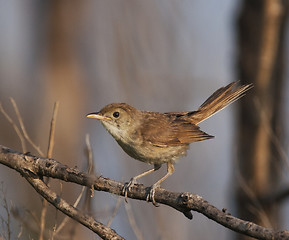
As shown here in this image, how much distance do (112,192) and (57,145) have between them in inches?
370

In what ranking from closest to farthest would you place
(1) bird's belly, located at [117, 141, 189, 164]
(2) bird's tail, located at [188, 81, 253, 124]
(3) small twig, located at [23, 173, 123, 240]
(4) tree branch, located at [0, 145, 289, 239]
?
1. (4) tree branch, located at [0, 145, 289, 239]
2. (3) small twig, located at [23, 173, 123, 240]
3. (1) bird's belly, located at [117, 141, 189, 164]
4. (2) bird's tail, located at [188, 81, 253, 124]

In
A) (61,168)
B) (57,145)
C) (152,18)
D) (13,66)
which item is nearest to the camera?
(61,168)

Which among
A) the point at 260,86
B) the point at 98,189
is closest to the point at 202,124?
A: the point at 260,86

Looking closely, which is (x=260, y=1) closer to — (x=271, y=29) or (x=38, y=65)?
(x=271, y=29)

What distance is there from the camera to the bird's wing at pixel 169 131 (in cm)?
520

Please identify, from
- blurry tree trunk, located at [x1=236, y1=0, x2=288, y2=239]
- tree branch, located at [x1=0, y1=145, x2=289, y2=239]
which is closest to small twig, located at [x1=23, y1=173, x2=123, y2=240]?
tree branch, located at [x1=0, y1=145, x2=289, y2=239]

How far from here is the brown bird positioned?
5086 mm

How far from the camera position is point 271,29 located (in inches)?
316

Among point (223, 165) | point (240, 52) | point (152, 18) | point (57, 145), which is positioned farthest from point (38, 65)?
point (240, 52)

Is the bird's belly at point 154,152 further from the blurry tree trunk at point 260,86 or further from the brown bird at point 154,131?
the blurry tree trunk at point 260,86

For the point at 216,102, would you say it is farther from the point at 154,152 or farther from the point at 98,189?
the point at 98,189

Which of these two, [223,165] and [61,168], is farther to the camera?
[223,165]

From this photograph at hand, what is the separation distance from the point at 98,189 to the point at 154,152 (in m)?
1.66

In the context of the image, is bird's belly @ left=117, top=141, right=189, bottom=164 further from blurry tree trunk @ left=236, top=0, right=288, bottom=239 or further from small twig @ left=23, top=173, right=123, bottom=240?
blurry tree trunk @ left=236, top=0, right=288, bottom=239
